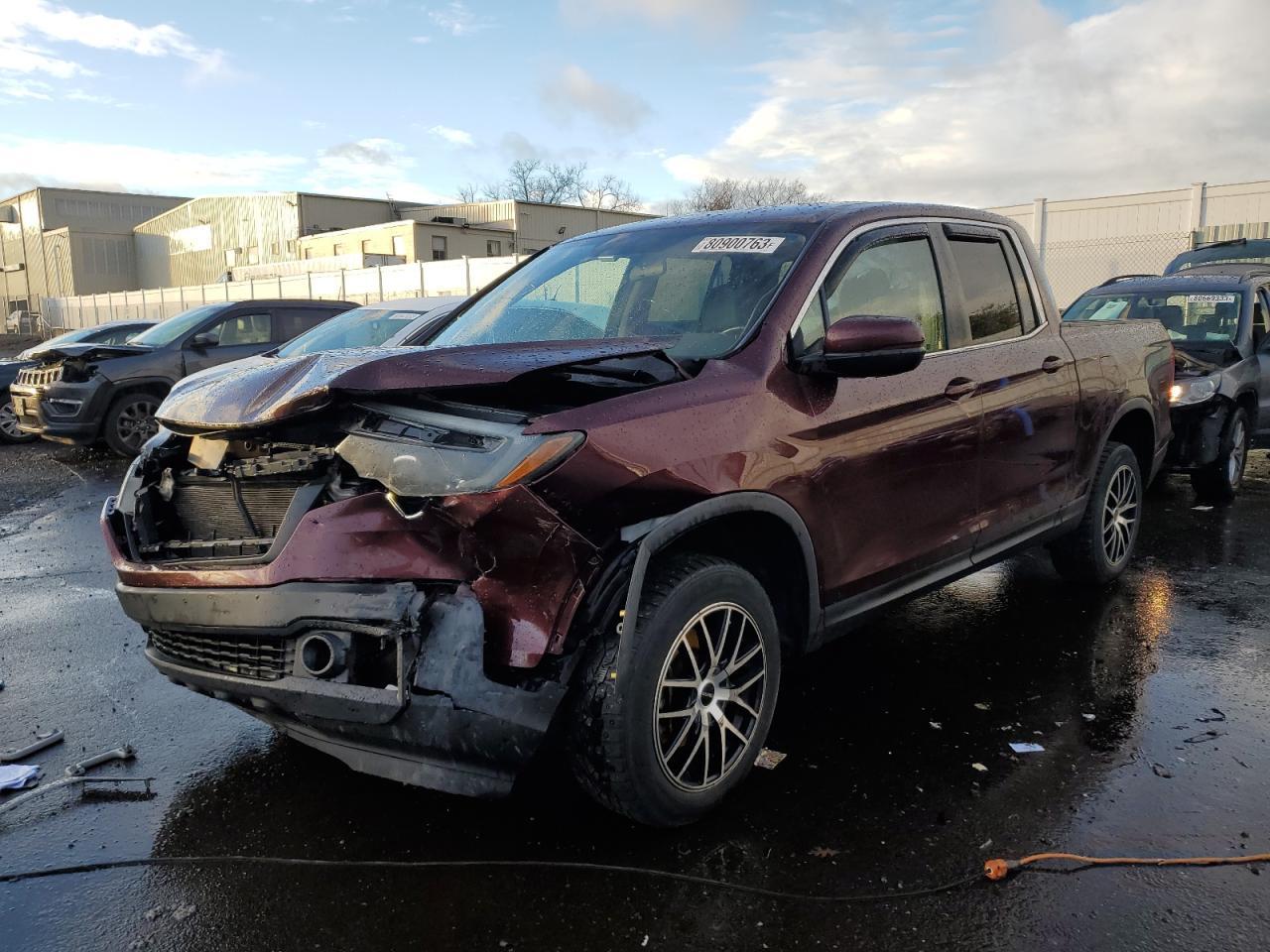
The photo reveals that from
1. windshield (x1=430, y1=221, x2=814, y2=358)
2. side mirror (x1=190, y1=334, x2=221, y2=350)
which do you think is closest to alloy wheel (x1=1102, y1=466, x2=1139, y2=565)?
windshield (x1=430, y1=221, x2=814, y2=358)

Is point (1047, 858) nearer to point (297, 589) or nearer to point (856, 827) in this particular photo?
point (856, 827)

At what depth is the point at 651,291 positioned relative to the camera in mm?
3654

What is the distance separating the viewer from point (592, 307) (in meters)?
3.80

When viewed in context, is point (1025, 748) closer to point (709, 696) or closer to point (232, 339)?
point (709, 696)

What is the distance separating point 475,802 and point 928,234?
2814 mm

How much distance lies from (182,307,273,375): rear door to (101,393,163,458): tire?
1.94 feet

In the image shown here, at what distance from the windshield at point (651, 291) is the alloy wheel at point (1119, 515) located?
8.93 feet

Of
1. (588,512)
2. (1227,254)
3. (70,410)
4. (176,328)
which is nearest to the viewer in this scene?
(588,512)

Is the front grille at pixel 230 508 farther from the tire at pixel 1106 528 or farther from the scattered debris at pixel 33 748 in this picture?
the tire at pixel 1106 528

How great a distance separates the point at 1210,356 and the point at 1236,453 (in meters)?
0.81

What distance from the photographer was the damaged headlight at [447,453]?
2447 mm

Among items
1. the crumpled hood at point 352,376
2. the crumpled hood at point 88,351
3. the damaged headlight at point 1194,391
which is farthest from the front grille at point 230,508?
the crumpled hood at point 88,351

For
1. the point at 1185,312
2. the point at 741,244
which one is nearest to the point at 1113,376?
the point at 741,244

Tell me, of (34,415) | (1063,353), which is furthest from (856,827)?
(34,415)
